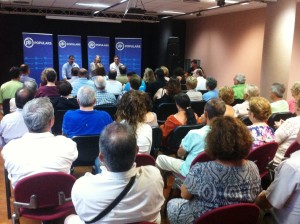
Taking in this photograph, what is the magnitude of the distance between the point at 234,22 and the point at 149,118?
7503 millimetres

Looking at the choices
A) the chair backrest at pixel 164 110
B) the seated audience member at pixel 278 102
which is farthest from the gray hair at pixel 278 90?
the chair backrest at pixel 164 110

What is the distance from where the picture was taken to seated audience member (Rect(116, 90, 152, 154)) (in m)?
2.83

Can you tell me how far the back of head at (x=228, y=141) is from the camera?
5.72ft

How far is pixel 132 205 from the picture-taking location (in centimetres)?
146

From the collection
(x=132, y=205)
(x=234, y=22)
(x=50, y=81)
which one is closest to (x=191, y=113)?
(x=132, y=205)

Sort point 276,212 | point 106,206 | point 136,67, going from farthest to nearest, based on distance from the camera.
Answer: point 136,67 → point 276,212 → point 106,206

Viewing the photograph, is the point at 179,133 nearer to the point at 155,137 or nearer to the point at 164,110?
the point at 155,137

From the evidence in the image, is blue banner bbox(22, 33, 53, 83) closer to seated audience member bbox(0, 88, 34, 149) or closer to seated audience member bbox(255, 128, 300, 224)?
seated audience member bbox(0, 88, 34, 149)

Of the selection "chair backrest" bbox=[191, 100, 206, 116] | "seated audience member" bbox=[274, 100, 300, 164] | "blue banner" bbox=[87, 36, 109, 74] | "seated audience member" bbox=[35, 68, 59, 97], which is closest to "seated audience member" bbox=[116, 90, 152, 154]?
"seated audience member" bbox=[274, 100, 300, 164]

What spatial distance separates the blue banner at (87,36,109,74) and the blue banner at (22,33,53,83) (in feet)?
4.64

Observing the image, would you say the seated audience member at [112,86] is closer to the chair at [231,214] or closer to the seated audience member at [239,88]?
the seated audience member at [239,88]

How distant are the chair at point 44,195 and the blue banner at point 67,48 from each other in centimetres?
951

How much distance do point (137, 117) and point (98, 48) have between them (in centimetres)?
911

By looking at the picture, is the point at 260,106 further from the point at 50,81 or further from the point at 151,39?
the point at 151,39
